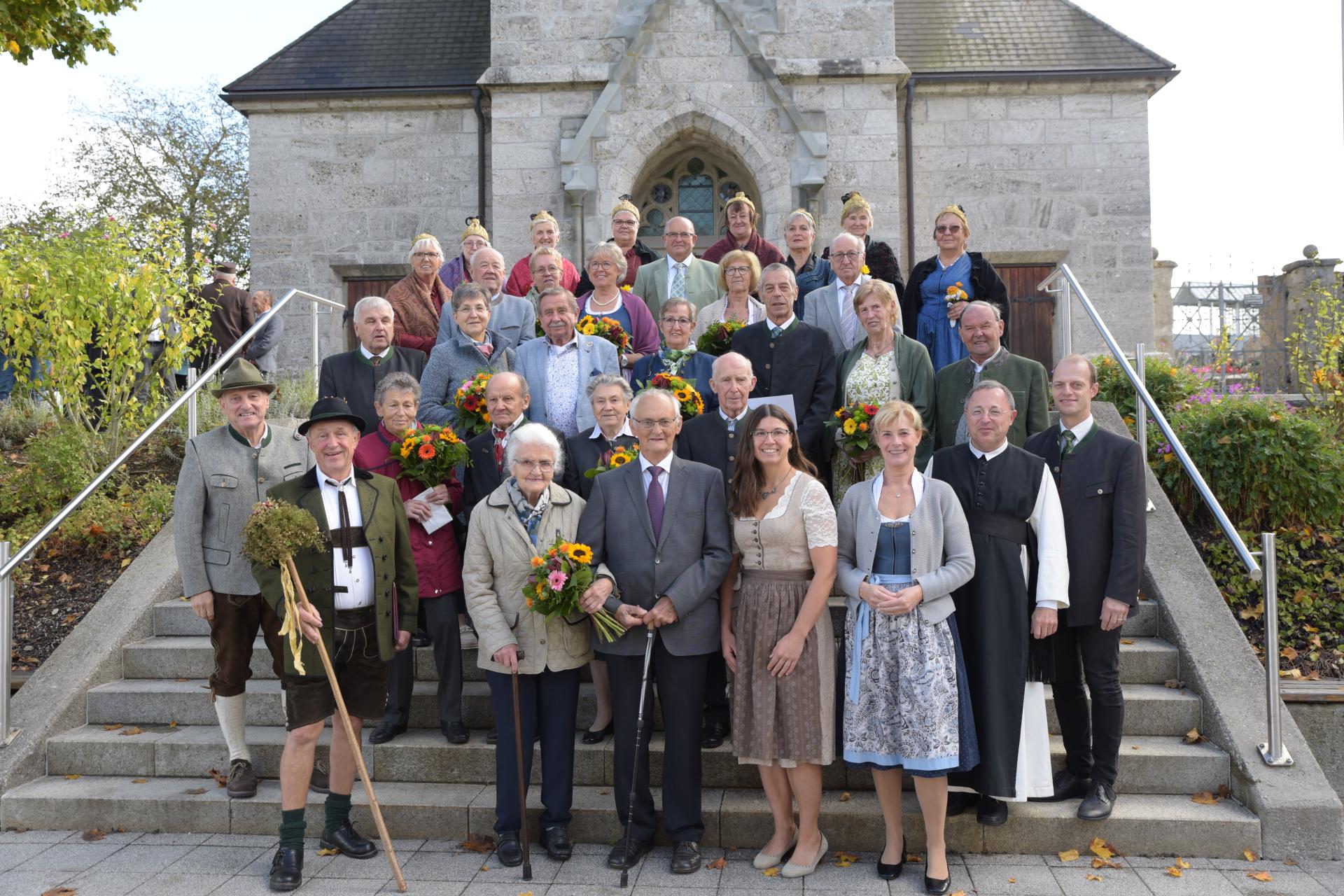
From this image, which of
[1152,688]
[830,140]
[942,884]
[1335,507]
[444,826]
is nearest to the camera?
[942,884]

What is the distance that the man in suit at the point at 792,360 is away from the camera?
5.67 metres

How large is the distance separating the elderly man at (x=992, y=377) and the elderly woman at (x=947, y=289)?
36.2 inches

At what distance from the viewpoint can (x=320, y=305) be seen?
13508 mm

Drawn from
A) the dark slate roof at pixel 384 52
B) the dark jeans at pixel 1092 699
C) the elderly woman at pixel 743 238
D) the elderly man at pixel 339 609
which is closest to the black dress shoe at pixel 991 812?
the dark jeans at pixel 1092 699

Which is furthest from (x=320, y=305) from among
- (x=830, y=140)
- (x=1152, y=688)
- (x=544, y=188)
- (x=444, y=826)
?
(x=1152, y=688)

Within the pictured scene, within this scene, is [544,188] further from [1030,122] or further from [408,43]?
[1030,122]

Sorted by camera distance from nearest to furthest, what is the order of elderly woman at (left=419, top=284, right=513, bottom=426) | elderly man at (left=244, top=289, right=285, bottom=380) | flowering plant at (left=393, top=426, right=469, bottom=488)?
flowering plant at (left=393, top=426, right=469, bottom=488)
elderly woman at (left=419, top=284, right=513, bottom=426)
elderly man at (left=244, top=289, right=285, bottom=380)

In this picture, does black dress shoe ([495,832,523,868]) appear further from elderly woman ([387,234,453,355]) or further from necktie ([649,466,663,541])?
elderly woman ([387,234,453,355])

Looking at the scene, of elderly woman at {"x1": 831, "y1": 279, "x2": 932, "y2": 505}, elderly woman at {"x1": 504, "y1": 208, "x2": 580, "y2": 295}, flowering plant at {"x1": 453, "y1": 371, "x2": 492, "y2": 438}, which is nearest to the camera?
flowering plant at {"x1": 453, "y1": 371, "x2": 492, "y2": 438}

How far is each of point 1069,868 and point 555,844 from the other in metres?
2.25

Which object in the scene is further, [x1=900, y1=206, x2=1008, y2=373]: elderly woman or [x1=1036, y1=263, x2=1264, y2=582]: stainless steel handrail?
[x1=900, y1=206, x2=1008, y2=373]: elderly woman

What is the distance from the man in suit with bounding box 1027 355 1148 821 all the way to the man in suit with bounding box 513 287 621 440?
2.56m

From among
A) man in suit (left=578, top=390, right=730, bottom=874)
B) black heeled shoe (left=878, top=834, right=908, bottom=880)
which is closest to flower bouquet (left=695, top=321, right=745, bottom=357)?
man in suit (left=578, top=390, right=730, bottom=874)

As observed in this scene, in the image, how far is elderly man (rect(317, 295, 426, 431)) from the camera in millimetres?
6047
